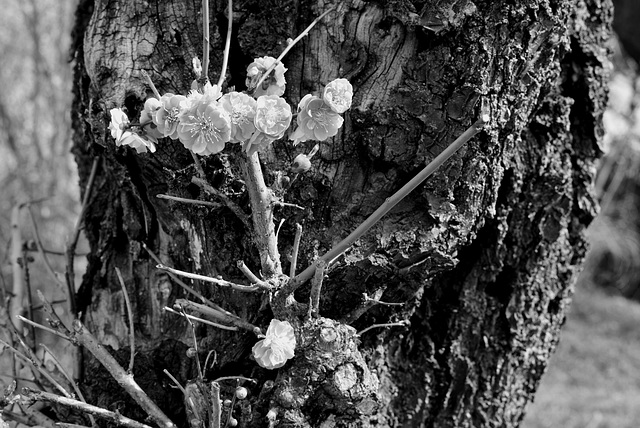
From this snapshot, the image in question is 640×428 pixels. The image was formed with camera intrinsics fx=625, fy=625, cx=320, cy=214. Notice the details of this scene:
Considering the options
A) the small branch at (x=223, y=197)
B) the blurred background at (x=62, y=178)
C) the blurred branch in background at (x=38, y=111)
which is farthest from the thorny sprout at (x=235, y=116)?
the blurred branch in background at (x=38, y=111)

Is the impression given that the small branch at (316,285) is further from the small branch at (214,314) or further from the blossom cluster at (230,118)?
the blossom cluster at (230,118)

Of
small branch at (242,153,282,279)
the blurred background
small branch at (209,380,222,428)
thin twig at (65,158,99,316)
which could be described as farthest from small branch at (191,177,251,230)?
the blurred background

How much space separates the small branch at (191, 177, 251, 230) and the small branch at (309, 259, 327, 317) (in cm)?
18

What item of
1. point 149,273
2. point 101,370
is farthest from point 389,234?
point 101,370

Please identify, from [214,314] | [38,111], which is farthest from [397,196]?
[38,111]

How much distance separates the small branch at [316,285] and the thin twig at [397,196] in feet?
0.05

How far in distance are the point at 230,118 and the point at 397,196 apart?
1.02ft

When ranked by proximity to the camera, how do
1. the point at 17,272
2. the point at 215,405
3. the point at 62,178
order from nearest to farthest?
the point at 215,405 → the point at 17,272 → the point at 62,178

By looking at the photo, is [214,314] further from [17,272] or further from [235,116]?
[17,272]

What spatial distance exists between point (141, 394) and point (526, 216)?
1.04 metres

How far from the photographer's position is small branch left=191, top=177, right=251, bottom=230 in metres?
1.21

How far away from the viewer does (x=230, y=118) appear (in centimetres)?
99

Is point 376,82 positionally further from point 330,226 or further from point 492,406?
point 492,406

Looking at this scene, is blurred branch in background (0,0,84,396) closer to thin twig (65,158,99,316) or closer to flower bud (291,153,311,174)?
thin twig (65,158,99,316)
